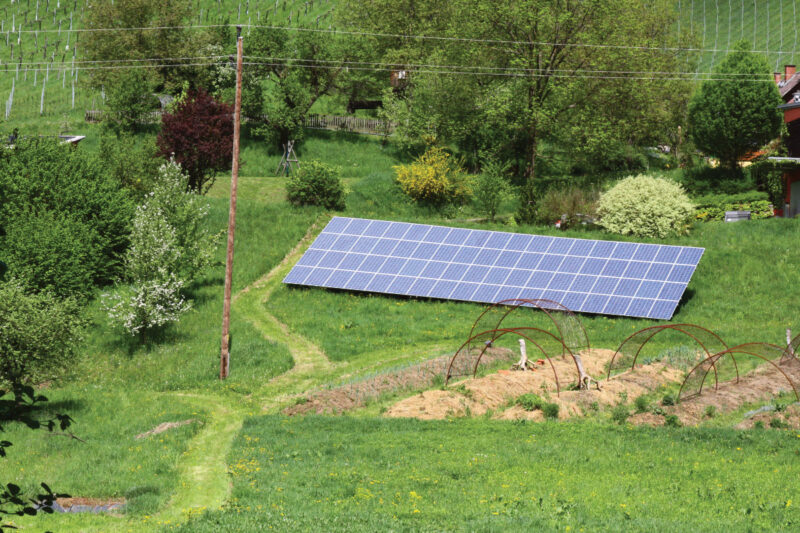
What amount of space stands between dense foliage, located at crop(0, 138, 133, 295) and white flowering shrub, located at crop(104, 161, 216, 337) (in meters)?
2.54

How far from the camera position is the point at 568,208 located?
188 ft

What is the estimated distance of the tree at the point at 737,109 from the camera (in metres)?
62.2

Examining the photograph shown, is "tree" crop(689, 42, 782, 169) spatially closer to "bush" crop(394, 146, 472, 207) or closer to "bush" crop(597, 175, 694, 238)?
"bush" crop(597, 175, 694, 238)

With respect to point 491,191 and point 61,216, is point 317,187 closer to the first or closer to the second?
point 491,191

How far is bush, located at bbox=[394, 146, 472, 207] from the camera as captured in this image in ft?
201

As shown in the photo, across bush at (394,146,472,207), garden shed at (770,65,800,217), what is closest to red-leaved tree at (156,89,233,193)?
bush at (394,146,472,207)

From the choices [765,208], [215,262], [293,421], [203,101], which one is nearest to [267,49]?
[203,101]

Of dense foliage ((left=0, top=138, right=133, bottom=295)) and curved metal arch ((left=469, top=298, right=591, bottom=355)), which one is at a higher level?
dense foliage ((left=0, top=138, right=133, bottom=295))

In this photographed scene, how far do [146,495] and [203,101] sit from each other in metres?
38.8

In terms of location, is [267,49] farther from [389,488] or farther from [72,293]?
[389,488]

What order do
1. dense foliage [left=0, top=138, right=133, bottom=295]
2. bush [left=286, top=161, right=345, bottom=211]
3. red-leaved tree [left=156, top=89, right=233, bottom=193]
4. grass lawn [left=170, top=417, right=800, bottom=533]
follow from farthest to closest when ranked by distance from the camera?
1. bush [left=286, top=161, right=345, bottom=211]
2. red-leaved tree [left=156, top=89, right=233, bottom=193]
3. dense foliage [left=0, top=138, right=133, bottom=295]
4. grass lawn [left=170, top=417, right=800, bottom=533]

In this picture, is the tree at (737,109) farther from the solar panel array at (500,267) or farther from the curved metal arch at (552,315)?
the curved metal arch at (552,315)

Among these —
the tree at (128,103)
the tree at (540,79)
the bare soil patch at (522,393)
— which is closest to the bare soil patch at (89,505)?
the bare soil patch at (522,393)

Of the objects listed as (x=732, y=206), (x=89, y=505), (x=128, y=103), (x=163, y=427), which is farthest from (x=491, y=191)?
(x=89, y=505)
